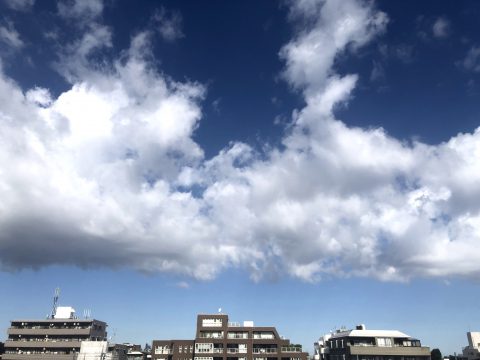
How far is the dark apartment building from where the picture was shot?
110562mm

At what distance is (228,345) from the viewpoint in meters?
112

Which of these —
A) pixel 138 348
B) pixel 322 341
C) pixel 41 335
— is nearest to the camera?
pixel 41 335

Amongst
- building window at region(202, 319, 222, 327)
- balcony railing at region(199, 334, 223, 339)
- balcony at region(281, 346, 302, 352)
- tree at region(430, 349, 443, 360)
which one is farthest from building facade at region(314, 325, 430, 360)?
tree at region(430, 349, 443, 360)

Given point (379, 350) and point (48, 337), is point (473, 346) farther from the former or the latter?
point (48, 337)

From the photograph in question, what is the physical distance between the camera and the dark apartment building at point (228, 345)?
111 meters

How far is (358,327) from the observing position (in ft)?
396

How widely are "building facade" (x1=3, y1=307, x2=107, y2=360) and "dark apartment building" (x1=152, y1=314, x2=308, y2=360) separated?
101 ft

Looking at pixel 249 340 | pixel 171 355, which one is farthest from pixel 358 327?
pixel 171 355

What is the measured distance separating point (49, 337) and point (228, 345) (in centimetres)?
6293

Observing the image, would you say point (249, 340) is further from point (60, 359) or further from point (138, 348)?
point (138, 348)

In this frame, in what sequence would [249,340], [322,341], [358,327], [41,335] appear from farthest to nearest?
[322,341] → [41,335] → [358,327] → [249,340]

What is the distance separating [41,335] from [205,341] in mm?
60361

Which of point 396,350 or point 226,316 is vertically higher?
point 226,316

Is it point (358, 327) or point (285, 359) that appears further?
point (358, 327)
